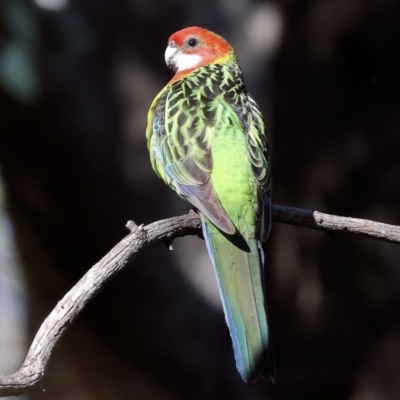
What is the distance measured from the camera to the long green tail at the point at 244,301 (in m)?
3.42

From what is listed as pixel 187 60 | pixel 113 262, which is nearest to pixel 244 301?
pixel 113 262

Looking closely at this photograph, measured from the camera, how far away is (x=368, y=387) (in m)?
5.95

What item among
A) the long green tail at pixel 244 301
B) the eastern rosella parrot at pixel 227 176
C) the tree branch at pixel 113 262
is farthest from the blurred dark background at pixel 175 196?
the long green tail at pixel 244 301

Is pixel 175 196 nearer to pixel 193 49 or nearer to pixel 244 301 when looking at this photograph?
pixel 193 49

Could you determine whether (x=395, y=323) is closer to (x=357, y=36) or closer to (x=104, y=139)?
(x=357, y=36)

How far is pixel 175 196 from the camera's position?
226 inches

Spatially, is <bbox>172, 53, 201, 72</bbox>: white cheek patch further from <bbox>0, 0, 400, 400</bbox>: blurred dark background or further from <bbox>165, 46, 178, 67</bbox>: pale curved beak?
<bbox>0, 0, 400, 400</bbox>: blurred dark background

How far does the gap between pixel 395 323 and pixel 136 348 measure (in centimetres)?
218

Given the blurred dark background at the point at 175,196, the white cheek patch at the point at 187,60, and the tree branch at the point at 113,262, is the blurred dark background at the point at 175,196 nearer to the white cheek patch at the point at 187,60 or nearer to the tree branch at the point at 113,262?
the white cheek patch at the point at 187,60

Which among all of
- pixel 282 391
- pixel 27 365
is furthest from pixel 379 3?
pixel 27 365

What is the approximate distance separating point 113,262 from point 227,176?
0.94 metres

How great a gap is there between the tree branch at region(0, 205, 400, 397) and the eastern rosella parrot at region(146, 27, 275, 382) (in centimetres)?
21

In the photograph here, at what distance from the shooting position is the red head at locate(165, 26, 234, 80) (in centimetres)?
516

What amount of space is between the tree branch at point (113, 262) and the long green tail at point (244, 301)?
0.89 feet
